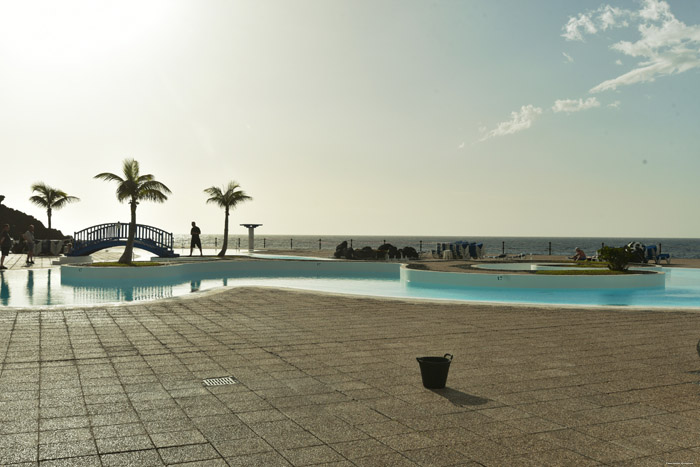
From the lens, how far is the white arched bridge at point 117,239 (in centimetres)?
2843

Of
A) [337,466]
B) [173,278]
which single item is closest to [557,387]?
[337,466]

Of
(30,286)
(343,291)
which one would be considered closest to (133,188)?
(30,286)

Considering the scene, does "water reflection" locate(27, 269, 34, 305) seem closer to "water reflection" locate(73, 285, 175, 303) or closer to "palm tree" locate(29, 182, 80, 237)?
"water reflection" locate(73, 285, 175, 303)

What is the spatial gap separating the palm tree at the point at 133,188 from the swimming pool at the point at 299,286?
3.07 metres

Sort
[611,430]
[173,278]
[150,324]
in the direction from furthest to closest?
1. [173,278]
2. [150,324]
3. [611,430]

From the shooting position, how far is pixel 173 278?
21141 millimetres

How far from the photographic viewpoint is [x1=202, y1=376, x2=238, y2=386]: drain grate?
213 inches

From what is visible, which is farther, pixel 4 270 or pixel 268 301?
pixel 4 270

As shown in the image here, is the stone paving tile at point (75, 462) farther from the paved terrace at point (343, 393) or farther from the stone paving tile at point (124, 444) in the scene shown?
the stone paving tile at point (124, 444)

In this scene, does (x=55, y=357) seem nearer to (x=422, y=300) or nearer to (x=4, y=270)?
(x=422, y=300)

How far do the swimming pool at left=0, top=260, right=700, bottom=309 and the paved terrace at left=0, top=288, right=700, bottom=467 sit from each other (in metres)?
5.69

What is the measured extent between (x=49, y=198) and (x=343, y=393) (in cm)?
4316

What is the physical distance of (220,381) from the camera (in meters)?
5.49

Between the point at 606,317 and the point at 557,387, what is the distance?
5.32m
